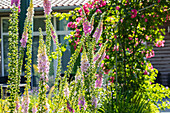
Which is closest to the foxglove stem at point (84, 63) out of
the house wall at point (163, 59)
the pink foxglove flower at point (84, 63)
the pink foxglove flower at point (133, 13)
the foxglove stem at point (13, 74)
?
the pink foxglove flower at point (84, 63)

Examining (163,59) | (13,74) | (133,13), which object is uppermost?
(133,13)

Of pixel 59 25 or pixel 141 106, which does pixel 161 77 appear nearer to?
pixel 59 25

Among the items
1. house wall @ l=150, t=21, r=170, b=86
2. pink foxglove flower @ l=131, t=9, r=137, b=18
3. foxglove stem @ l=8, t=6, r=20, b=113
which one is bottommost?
house wall @ l=150, t=21, r=170, b=86

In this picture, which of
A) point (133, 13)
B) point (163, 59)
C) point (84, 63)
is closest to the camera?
point (84, 63)

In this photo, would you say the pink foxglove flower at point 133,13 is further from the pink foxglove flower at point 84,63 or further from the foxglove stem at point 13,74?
the foxglove stem at point 13,74

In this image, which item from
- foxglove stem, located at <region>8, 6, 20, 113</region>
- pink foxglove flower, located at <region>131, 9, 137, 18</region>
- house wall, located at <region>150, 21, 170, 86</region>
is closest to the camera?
foxglove stem, located at <region>8, 6, 20, 113</region>

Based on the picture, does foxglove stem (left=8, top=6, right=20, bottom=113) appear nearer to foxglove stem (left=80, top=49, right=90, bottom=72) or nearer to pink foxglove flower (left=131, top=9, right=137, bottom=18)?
foxglove stem (left=80, top=49, right=90, bottom=72)

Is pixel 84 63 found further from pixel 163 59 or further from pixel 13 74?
pixel 163 59

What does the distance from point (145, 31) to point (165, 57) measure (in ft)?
18.1

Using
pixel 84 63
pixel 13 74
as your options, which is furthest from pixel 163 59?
pixel 13 74

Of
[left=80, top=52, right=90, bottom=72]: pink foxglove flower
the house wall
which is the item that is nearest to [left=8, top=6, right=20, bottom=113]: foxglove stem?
[left=80, top=52, right=90, bottom=72]: pink foxglove flower

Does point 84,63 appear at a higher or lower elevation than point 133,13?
lower

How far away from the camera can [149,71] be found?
15.1 ft

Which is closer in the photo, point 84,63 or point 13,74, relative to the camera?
point 13,74
